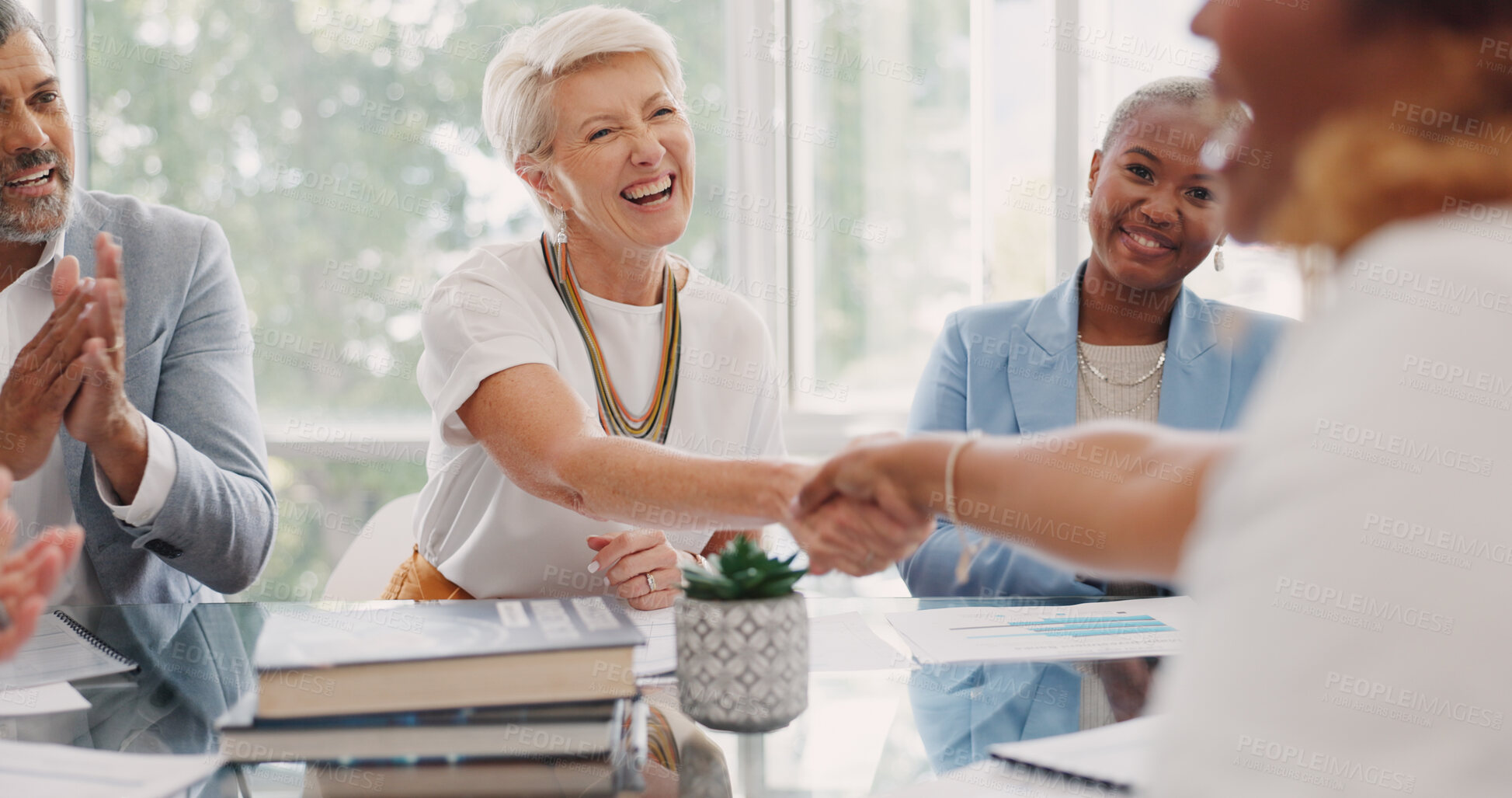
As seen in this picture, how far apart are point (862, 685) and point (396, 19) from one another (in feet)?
8.88

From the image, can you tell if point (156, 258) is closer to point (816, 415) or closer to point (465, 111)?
point (465, 111)

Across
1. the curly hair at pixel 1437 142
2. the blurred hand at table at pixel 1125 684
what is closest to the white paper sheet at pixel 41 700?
the blurred hand at table at pixel 1125 684

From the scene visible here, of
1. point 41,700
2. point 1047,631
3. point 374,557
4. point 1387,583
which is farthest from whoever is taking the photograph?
point 374,557

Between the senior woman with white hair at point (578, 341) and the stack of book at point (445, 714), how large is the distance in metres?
0.64

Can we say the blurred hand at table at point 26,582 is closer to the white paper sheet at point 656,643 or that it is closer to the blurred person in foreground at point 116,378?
the white paper sheet at point 656,643

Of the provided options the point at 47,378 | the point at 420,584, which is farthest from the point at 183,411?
the point at 420,584

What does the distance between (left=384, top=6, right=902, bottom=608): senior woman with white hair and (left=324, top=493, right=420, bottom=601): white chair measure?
126 mm

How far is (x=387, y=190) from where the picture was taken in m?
3.25

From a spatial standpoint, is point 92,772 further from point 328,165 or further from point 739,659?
point 328,165

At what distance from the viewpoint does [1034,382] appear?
2107mm

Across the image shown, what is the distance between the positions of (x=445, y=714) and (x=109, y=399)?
3.32ft

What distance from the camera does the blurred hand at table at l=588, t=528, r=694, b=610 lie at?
1586 millimetres

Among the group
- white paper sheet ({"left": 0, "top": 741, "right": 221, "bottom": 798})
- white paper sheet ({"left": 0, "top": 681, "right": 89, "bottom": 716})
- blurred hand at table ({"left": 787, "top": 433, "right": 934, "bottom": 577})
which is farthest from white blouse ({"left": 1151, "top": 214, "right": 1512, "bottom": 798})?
white paper sheet ({"left": 0, "top": 681, "right": 89, "bottom": 716})

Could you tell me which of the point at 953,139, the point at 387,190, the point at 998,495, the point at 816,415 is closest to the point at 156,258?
the point at 387,190
